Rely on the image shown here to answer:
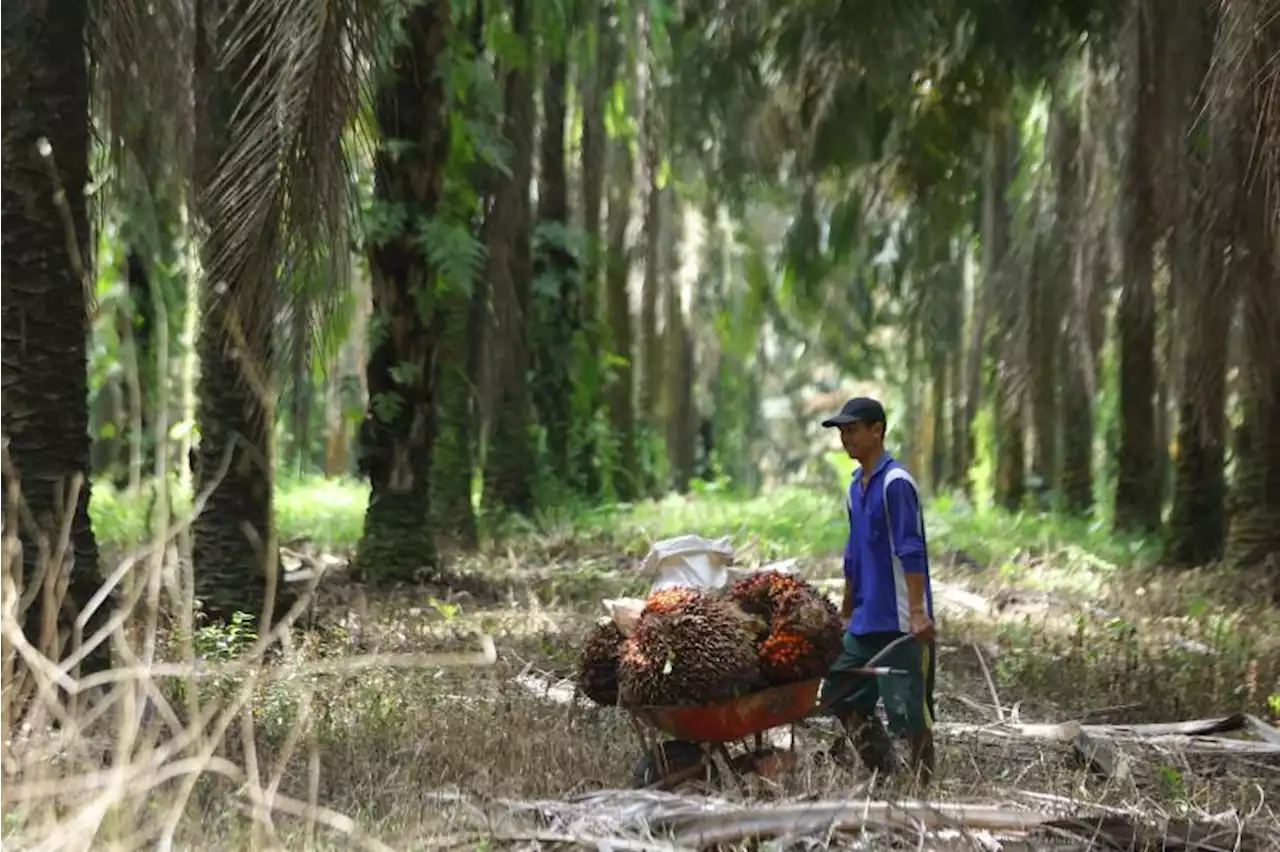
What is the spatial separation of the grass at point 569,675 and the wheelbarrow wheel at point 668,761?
147 mm

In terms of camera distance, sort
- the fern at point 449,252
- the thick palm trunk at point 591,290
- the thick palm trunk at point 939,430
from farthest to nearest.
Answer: the thick palm trunk at point 939,430 → the thick palm trunk at point 591,290 → the fern at point 449,252

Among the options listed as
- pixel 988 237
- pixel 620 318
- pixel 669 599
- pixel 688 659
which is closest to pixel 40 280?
pixel 669 599

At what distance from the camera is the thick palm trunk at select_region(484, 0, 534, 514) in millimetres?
12320

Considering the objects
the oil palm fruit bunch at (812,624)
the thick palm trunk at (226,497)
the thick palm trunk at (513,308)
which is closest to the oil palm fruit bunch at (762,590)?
the oil palm fruit bunch at (812,624)

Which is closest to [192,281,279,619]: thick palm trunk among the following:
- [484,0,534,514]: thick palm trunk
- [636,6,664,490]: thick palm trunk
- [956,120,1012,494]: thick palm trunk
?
[484,0,534,514]: thick palm trunk

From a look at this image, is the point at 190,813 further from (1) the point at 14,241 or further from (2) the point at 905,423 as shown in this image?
(2) the point at 905,423

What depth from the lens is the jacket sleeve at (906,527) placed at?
5.10m

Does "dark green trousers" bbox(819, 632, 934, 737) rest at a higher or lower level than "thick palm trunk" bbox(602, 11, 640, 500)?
lower

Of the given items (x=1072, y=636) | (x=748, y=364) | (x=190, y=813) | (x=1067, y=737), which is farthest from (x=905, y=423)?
(x=190, y=813)

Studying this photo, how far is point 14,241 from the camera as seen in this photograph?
549cm

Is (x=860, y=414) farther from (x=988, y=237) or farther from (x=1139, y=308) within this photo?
(x=988, y=237)

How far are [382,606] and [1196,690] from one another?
4.98 metres

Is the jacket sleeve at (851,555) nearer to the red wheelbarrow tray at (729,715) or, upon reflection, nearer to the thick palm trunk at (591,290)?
the red wheelbarrow tray at (729,715)

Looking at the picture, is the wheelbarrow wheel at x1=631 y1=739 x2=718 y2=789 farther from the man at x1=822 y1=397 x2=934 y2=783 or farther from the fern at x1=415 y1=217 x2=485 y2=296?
the fern at x1=415 y1=217 x2=485 y2=296
